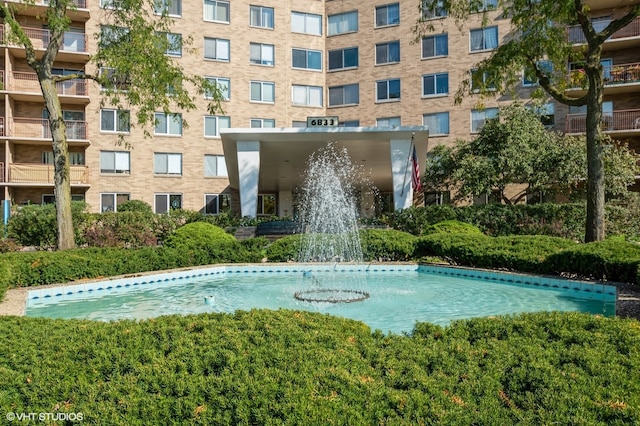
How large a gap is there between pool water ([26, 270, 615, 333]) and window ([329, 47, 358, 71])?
26.3 metres

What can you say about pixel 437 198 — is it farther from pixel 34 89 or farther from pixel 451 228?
pixel 34 89

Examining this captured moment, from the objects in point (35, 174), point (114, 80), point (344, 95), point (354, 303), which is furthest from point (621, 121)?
point (35, 174)

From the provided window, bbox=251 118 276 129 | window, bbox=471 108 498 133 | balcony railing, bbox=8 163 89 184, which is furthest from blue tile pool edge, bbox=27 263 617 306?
window, bbox=251 118 276 129

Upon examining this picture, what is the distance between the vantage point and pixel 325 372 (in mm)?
3389

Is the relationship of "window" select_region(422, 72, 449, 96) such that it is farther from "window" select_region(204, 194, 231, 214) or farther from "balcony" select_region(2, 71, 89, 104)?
"balcony" select_region(2, 71, 89, 104)

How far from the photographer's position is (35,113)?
103 ft

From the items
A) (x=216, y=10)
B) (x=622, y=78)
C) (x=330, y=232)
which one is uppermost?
(x=216, y=10)

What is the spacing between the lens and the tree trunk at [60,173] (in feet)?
43.8

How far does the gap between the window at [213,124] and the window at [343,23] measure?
10.4 m

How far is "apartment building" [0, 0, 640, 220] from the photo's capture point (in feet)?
99.2

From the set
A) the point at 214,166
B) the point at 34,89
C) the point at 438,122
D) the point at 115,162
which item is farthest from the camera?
the point at 214,166

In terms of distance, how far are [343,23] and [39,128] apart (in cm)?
2182

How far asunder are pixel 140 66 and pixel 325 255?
7915 millimetres

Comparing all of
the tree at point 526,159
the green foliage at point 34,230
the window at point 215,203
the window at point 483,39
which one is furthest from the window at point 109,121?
the window at point 483,39
